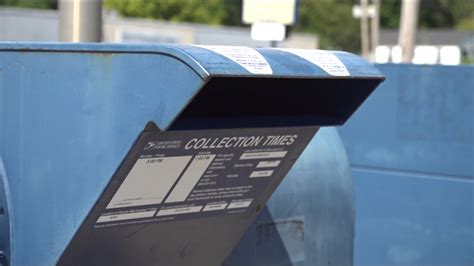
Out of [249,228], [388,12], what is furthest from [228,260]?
[388,12]

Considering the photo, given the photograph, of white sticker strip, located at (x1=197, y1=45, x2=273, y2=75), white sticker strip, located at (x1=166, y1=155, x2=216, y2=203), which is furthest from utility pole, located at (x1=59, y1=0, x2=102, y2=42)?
white sticker strip, located at (x1=197, y1=45, x2=273, y2=75)

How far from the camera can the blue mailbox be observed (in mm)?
2850

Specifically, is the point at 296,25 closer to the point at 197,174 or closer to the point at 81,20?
the point at 81,20

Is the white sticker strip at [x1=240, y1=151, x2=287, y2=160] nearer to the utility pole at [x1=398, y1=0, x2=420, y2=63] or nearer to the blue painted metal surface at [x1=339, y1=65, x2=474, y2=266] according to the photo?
the blue painted metal surface at [x1=339, y1=65, x2=474, y2=266]

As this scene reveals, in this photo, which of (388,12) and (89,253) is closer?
(89,253)

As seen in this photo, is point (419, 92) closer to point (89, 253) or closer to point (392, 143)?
point (392, 143)

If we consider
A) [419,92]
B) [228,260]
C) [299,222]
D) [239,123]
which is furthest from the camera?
[419,92]

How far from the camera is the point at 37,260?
3.08 meters

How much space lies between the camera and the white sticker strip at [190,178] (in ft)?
10.2

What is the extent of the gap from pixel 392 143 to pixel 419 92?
15.8 inches

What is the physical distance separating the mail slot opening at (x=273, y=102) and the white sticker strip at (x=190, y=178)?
11 centimetres

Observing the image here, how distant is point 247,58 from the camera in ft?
9.66

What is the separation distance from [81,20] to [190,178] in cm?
243

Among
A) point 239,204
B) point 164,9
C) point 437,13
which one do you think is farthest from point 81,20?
point 437,13
